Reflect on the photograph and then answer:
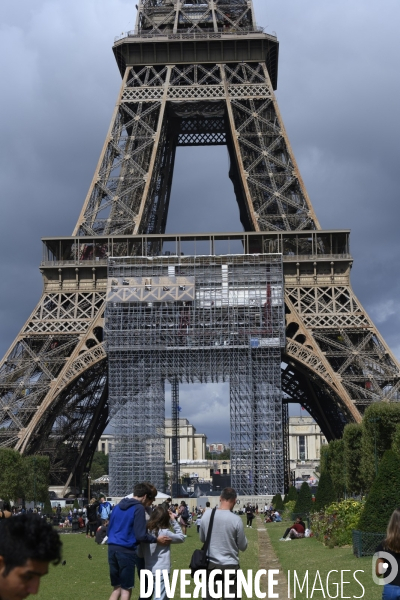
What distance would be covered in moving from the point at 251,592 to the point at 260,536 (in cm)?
2073

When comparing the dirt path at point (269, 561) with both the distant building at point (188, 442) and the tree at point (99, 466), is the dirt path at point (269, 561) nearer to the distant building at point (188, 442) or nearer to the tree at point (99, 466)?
the tree at point (99, 466)

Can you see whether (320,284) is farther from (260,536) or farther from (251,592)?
(251,592)

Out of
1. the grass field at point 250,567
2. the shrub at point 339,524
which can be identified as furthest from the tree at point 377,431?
the shrub at point 339,524

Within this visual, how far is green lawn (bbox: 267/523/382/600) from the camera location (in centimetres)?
1613

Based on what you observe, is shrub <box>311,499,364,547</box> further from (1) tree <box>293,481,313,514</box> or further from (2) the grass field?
(1) tree <box>293,481,313,514</box>

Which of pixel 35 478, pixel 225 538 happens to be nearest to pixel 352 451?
pixel 35 478

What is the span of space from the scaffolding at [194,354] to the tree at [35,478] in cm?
407

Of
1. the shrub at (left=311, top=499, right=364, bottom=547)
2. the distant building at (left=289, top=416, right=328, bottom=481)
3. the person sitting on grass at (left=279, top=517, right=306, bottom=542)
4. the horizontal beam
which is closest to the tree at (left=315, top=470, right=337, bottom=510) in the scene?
the person sitting on grass at (left=279, top=517, right=306, bottom=542)

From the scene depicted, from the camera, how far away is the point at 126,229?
189 ft

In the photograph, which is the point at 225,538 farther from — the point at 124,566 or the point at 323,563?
the point at 323,563

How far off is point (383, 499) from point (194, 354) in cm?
3513

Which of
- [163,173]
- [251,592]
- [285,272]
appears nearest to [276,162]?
[285,272]

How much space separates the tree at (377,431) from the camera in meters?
40.0

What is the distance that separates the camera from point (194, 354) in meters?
56.7
